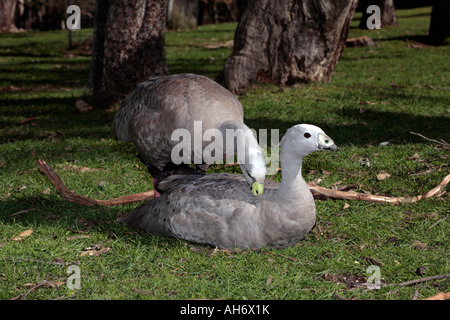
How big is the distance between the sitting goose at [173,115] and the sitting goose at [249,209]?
0.43 m

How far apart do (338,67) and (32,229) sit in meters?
9.83

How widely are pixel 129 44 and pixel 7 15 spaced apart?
58.4 feet

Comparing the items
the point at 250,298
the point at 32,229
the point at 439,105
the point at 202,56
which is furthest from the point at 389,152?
the point at 202,56

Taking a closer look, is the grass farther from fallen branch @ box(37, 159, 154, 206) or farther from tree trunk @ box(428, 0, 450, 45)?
tree trunk @ box(428, 0, 450, 45)

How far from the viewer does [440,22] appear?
16.0m

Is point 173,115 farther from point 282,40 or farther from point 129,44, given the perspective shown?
point 282,40

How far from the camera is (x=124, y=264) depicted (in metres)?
4.75

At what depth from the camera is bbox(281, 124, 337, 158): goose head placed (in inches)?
177

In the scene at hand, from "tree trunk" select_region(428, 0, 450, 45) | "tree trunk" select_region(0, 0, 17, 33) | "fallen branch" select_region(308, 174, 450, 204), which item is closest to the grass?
"fallen branch" select_region(308, 174, 450, 204)

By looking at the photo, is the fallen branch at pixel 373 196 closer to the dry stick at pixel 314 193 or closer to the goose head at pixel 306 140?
the dry stick at pixel 314 193

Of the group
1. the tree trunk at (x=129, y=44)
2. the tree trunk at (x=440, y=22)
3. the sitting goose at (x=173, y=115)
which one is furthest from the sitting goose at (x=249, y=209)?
the tree trunk at (x=440, y=22)

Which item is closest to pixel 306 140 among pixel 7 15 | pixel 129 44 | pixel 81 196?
pixel 81 196

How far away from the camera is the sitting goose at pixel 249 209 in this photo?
4.60m

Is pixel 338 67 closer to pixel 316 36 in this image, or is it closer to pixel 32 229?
pixel 316 36
